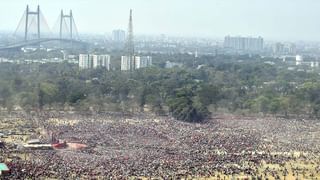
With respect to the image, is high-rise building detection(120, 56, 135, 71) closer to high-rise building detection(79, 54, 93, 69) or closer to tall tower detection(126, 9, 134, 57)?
tall tower detection(126, 9, 134, 57)

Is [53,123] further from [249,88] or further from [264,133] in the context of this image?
[249,88]

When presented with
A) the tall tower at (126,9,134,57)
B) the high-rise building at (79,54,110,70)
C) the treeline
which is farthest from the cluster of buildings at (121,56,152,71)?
the treeline

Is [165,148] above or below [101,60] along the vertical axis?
below

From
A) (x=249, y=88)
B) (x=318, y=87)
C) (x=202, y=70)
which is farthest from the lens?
(x=202, y=70)

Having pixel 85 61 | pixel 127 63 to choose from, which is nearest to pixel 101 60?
pixel 85 61

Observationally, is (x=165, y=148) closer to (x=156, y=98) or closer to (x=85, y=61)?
(x=156, y=98)

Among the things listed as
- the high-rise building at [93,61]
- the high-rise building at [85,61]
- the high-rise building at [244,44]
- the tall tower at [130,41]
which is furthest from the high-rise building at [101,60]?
the high-rise building at [244,44]

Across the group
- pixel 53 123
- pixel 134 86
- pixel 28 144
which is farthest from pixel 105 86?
pixel 28 144

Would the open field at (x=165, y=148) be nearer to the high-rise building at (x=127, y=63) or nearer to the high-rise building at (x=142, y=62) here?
the high-rise building at (x=127, y=63)
